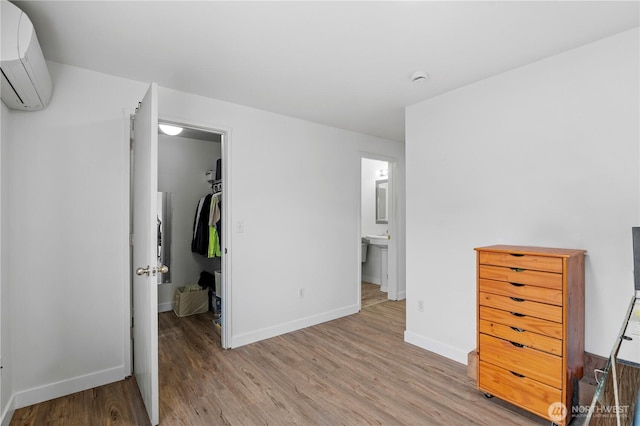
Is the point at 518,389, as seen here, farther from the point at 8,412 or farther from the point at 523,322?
the point at 8,412

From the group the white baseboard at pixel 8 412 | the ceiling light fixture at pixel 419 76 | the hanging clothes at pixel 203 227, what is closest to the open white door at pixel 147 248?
the white baseboard at pixel 8 412

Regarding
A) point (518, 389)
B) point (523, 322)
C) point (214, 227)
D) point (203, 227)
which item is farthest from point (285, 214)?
point (518, 389)

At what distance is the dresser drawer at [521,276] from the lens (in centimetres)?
177

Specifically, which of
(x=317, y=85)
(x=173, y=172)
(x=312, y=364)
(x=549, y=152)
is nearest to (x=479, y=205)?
(x=549, y=152)

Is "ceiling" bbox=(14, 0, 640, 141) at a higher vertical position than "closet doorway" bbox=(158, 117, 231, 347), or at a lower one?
higher

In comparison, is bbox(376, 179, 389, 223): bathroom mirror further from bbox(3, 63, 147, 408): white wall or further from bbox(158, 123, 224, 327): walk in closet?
bbox(3, 63, 147, 408): white wall

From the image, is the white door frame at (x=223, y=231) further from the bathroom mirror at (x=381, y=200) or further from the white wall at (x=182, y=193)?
the bathroom mirror at (x=381, y=200)

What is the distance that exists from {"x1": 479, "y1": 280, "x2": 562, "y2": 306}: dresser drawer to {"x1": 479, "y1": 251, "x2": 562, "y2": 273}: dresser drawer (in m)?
0.11

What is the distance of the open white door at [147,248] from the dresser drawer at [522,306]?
208cm

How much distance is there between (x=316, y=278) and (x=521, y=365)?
2.16 meters

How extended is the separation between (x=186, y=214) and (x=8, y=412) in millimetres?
2657

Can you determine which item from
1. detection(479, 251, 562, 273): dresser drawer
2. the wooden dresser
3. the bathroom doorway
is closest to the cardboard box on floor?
the bathroom doorway

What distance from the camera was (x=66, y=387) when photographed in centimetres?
219

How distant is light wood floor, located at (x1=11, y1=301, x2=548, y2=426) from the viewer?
1938mm
